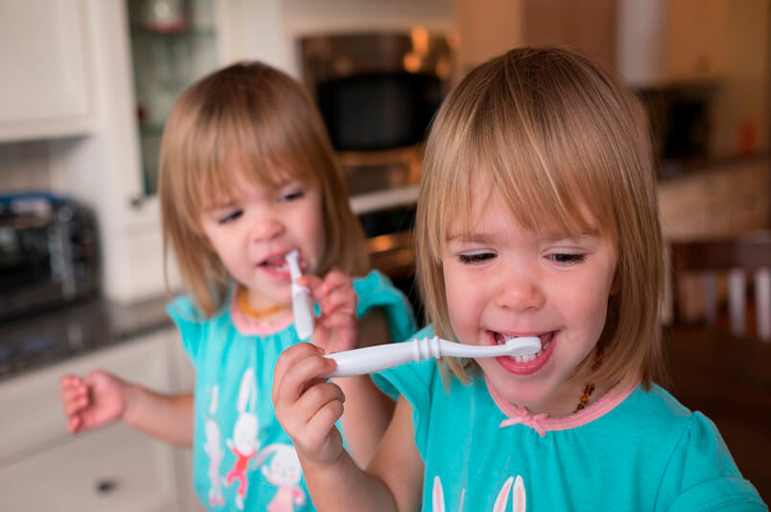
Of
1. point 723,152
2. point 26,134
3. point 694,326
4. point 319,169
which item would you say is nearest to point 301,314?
point 319,169

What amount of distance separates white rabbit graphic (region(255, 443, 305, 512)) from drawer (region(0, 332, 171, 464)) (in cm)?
87

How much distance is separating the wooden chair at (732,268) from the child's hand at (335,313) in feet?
3.32

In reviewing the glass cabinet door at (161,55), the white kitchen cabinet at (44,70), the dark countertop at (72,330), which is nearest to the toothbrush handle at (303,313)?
the dark countertop at (72,330)

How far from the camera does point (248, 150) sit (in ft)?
2.99

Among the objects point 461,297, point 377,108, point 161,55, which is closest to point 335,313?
point 461,297

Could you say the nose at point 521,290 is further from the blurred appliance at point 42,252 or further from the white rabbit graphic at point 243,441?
the blurred appliance at point 42,252

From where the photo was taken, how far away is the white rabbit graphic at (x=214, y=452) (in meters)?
0.94

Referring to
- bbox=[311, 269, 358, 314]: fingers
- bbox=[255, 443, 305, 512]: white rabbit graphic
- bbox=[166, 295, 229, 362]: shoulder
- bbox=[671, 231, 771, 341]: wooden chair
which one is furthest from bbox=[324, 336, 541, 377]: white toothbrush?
bbox=[671, 231, 771, 341]: wooden chair

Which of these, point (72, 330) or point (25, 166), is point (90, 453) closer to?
point (72, 330)

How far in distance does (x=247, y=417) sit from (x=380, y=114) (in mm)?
1669

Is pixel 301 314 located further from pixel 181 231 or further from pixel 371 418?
pixel 181 231

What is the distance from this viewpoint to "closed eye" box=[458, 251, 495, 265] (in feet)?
2.05

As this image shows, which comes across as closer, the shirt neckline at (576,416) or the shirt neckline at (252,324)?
the shirt neckline at (576,416)

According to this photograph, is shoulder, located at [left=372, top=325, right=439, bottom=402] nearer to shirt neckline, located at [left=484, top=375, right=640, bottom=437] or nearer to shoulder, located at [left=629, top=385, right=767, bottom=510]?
shirt neckline, located at [left=484, top=375, right=640, bottom=437]
